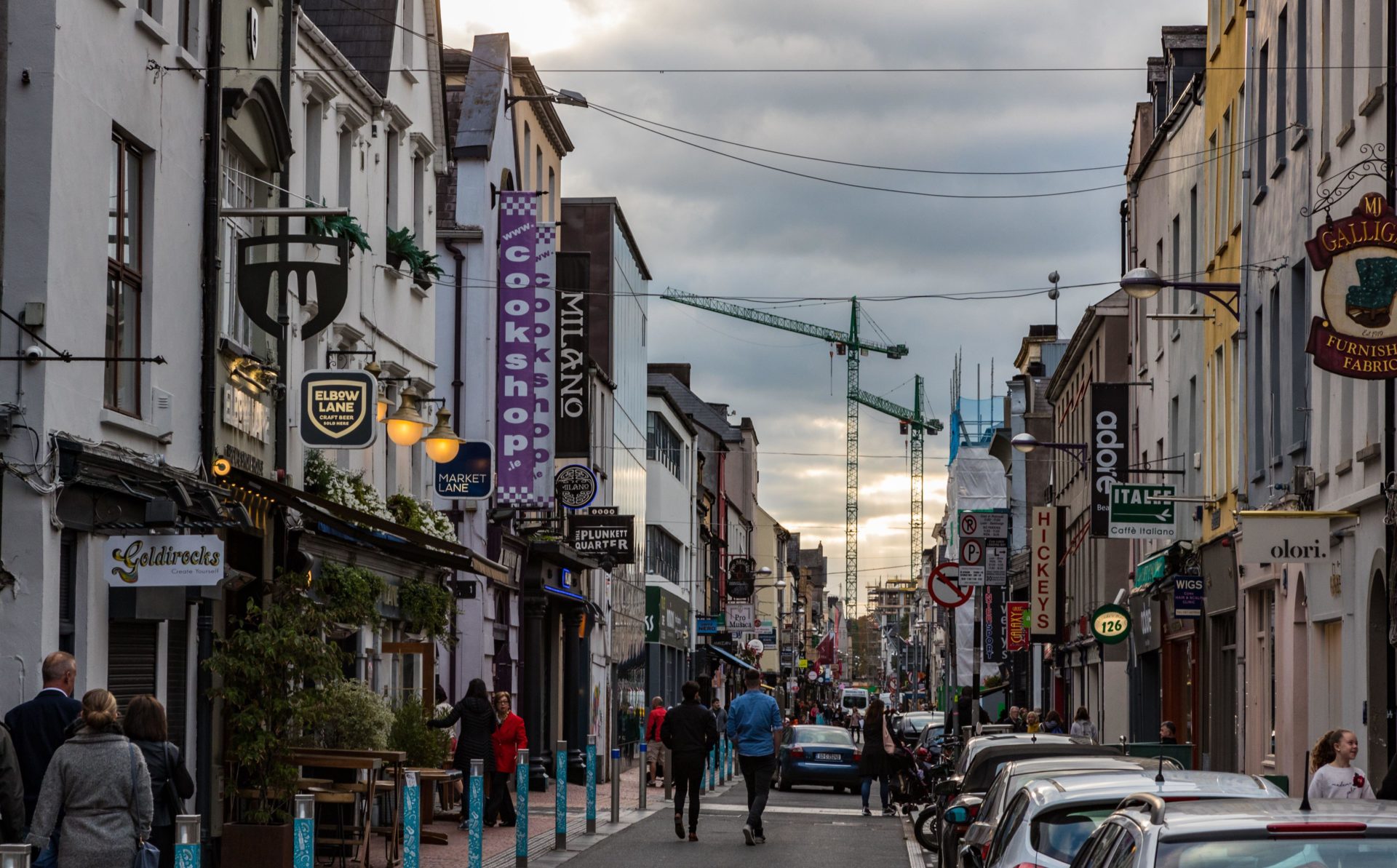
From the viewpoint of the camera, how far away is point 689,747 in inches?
849

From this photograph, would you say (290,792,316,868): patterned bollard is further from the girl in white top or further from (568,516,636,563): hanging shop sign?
(568,516,636,563): hanging shop sign

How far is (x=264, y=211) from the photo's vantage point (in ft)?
55.3

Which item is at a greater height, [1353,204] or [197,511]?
[1353,204]

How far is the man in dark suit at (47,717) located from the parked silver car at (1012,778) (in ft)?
17.4

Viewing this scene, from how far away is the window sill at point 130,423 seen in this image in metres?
14.5

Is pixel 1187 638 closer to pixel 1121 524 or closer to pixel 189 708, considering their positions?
pixel 1121 524

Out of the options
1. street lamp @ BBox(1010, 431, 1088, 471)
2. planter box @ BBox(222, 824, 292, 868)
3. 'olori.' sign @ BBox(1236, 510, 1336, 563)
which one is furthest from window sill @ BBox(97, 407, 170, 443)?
street lamp @ BBox(1010, 431, 1088, 471)

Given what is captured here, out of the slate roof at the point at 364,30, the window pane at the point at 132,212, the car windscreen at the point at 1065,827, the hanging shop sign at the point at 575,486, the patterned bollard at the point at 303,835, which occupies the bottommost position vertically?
the patterned bollard at the point at 303,835

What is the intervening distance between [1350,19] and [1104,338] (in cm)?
2391

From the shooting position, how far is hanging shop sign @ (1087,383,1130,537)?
33469 mm

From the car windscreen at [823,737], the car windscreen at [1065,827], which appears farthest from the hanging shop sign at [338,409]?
the car windscreen at [823,737]

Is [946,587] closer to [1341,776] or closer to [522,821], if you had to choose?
[522,821]

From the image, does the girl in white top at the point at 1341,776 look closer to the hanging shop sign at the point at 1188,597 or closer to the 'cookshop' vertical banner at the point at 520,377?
the hanging shop sign at the point at 1188,597

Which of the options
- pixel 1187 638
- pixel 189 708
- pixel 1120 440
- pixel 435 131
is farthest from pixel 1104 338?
pixel 189 708
